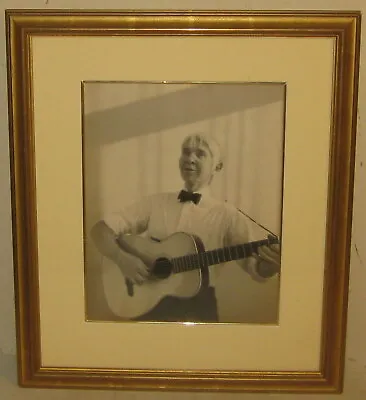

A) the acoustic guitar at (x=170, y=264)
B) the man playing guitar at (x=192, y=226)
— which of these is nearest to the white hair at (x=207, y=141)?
the man playing guitar at (x=192, y=226)

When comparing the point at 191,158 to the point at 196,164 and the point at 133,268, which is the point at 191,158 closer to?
the point at 196,164

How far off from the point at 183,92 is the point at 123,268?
231 mm

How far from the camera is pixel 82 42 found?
680 mm

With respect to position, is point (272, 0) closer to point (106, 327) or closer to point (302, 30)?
point (302, 30)

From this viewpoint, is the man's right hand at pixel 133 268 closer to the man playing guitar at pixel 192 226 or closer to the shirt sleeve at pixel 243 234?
the man playing guitar at pixel 192 226

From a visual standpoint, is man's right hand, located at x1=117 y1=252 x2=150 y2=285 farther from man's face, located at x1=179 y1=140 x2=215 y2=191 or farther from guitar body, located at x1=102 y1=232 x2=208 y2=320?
man's face, located at x1=179 y1=140 x2=215 y2=191

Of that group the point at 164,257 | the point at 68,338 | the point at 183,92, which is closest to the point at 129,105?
the point at 183,92

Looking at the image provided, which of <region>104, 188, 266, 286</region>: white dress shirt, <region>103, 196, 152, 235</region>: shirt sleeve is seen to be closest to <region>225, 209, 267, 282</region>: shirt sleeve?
<region>104, 188, 266, 286</region>: white dress shirt

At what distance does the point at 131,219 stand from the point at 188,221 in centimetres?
7

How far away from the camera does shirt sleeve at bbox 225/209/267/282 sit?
2.31ft

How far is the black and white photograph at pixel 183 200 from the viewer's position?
2.25 feet

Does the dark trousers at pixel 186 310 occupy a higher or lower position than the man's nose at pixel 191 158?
lower

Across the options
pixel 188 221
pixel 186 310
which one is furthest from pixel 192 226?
pixel 186 310

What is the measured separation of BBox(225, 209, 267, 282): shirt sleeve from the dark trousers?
0.19ft
